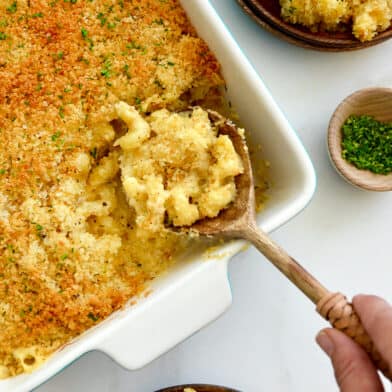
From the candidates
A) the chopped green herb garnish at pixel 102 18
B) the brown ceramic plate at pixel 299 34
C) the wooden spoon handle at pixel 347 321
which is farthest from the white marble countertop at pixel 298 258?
the wooden spoon handle at pixel 347 321

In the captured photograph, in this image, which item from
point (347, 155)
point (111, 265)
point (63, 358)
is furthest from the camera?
point (347, 155)

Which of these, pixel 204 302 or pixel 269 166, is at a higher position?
pixel 269 166

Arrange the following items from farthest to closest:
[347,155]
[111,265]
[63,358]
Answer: [347,155] → [111,265] → [63,358]

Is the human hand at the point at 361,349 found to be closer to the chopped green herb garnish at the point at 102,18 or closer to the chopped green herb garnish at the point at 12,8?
the chopped green herb garnish at the point at 102,18

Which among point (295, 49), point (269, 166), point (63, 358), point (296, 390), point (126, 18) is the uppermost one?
point (126, 18)

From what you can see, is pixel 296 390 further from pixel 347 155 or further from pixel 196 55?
pixel 196 55

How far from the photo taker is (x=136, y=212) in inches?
61.7

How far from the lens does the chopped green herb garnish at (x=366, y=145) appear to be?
1.78 metres

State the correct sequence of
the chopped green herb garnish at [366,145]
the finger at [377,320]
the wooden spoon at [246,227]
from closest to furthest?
the finger at [377,320] < the wooden spoon at [246,227] < the chopped green herb garnish at [366,145]

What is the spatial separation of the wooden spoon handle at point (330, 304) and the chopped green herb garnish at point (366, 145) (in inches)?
18.9

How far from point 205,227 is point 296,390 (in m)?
0.63

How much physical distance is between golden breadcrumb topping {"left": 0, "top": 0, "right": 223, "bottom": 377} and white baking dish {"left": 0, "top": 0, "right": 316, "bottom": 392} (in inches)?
2.4

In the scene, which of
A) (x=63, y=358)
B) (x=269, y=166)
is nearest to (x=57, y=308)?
(x=63, y=358)

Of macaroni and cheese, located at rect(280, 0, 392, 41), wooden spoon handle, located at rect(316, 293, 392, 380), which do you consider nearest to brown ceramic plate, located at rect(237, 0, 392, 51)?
macaroni and cheese, located at rect(280, 0, 392, 41)
